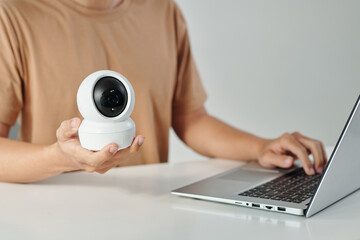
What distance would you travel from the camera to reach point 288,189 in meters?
0.73

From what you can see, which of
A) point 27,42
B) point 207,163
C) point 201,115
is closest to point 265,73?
point 201,115

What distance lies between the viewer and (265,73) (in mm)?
2789

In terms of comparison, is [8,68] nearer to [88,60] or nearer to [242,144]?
[88,60]

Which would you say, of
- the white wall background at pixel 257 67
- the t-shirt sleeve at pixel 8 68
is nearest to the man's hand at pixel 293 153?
the t-shirt sleeve at pixel 8 68

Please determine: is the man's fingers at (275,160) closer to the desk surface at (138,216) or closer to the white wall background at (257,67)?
the desk surface at (138,216)

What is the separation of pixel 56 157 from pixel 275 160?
1.48 ft

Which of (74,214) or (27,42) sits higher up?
(27,42)

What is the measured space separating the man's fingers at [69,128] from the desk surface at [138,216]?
0.36 feet

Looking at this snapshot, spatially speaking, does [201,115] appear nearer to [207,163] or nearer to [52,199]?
[207,163]

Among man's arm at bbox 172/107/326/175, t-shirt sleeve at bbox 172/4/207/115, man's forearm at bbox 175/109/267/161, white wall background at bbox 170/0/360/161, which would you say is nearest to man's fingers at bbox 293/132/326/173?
man's arm at bbox 172/107/326/175

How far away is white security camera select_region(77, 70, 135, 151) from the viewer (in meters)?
0.59

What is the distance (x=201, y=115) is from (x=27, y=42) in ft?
1.67

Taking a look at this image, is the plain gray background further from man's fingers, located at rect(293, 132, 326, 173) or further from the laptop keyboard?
the laptop keyboard

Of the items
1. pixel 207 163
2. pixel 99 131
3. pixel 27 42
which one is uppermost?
pixel 27 42
